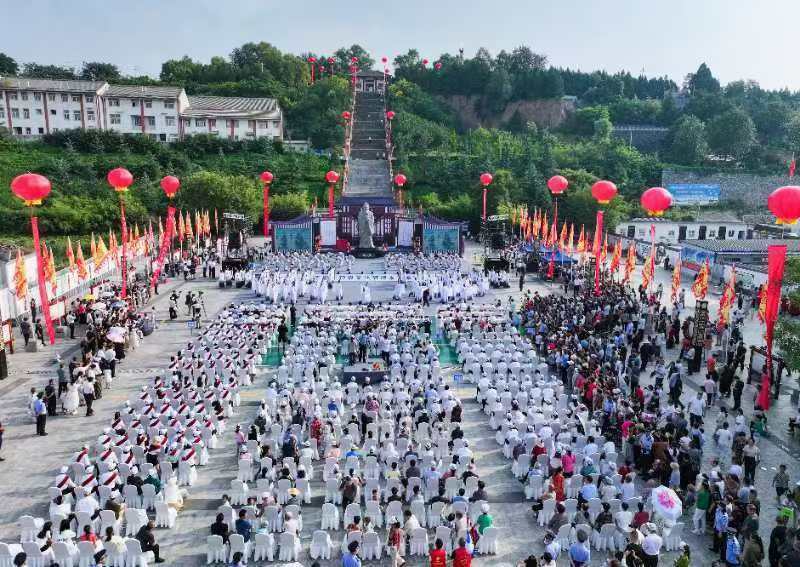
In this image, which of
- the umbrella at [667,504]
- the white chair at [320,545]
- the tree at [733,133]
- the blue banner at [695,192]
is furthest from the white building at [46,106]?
the umbrella at [667,504]

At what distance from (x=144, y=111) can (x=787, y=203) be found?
60.1 m

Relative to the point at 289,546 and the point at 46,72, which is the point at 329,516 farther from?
the point at 46,72

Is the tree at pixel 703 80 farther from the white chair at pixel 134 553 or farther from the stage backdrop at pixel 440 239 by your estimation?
the white chair at pixel 134 553

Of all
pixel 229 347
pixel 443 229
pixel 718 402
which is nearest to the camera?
pixel 718 402

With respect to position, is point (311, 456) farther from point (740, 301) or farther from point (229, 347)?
point (740, 301)

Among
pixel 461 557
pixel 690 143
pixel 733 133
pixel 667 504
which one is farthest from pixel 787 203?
pixel 733 133

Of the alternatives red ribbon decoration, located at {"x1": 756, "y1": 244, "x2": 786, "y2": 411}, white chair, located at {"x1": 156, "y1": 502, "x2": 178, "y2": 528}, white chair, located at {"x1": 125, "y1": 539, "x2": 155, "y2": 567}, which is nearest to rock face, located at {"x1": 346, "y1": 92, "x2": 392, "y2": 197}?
red ribbon decoration, located at {"x1": 756, "y1": 244, "x2": 786, "y2": 411}

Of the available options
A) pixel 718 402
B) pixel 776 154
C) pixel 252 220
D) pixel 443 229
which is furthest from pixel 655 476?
pixel 776 154

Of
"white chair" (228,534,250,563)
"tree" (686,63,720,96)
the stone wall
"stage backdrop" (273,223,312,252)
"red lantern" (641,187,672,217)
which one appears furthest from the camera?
"tree" (686,63,720,96)

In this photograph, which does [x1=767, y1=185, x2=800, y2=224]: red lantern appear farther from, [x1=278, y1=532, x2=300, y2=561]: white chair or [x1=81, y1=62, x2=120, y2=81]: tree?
[x1=81, y1=62, x2=120, y2=81]: tree

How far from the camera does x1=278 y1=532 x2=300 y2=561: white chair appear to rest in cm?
979

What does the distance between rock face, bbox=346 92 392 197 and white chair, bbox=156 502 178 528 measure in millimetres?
42275

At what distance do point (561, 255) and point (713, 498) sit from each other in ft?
72.9

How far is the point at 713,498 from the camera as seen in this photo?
1052 centimetres
